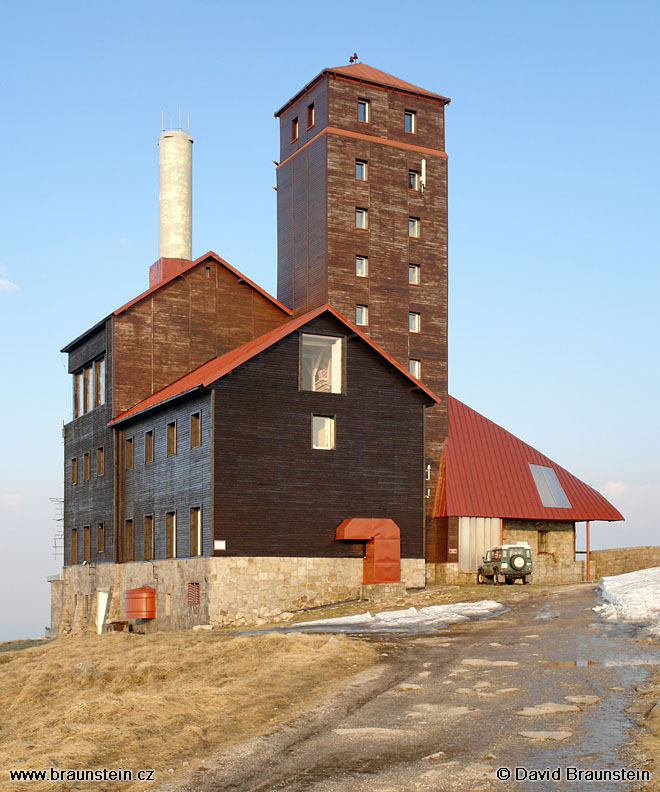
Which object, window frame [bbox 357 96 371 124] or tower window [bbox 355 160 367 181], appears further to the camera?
window frame [bbox 357 96 371 124]

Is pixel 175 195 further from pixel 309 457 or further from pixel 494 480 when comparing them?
pixel 494 480

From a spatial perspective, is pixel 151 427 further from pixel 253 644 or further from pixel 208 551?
pixel 253 644

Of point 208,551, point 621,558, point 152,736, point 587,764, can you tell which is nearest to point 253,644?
point 152,736

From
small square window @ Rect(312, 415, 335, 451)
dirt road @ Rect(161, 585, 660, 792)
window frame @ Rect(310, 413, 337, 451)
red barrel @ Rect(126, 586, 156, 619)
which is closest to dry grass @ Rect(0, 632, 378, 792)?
dirt road @ Rect(161, 585, 660, 792)

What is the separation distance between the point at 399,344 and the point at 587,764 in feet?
126

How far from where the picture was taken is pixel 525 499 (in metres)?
50.1

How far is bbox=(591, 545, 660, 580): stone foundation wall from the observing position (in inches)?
2124

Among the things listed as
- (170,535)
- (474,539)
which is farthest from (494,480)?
(170,535)

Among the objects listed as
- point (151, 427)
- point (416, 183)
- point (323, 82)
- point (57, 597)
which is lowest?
point (57, 597)

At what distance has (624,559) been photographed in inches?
2169

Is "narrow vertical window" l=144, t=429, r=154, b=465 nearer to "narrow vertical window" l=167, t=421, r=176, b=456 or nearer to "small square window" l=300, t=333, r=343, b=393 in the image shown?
"narrow vertical window" l=167, t=421, r=176, b=456

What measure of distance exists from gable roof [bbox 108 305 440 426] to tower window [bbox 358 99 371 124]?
1245cm

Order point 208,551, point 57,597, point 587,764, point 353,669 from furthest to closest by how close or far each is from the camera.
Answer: point 57,597 < point 208,551 < point 353,669 < point 587,764

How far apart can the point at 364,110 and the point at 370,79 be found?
62.0 inches
